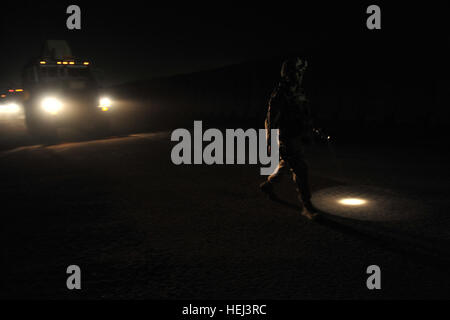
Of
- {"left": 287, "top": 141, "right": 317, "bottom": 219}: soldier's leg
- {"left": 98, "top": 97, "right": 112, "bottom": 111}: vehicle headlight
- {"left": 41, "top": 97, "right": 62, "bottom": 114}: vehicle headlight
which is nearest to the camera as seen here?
{"left": 287, "top": 141, "right": 317, "bottom": 219}: soldier's leg

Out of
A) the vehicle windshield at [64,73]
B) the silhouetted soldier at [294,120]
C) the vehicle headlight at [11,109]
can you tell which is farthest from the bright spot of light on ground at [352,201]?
the vehicle headlight at [11,109]

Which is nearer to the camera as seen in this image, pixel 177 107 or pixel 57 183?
pixel 57 183

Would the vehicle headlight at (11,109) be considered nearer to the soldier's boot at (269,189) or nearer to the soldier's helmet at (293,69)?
the soldier's boot at (269,189)

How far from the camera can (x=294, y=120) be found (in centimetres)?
529

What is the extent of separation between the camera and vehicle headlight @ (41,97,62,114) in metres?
14.5

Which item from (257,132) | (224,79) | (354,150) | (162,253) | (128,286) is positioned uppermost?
(224,79)

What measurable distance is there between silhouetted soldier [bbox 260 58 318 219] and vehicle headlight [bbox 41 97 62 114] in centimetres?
1107

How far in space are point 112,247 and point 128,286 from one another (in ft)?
3.16

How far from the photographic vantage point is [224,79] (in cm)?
2400

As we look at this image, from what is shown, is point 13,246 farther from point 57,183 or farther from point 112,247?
point 57,183

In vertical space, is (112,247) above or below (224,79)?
below

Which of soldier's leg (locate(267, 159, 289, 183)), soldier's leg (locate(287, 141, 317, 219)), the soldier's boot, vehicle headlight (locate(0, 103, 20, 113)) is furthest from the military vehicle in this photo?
vehicle headlight (locate(0, 103, 20, 113))

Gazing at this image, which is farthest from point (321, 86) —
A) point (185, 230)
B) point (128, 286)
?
point (128, 286)

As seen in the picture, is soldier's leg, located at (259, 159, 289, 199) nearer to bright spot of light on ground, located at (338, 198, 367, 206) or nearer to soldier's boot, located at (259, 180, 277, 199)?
soldier's boot, located at (259, 180, 277, 199)
